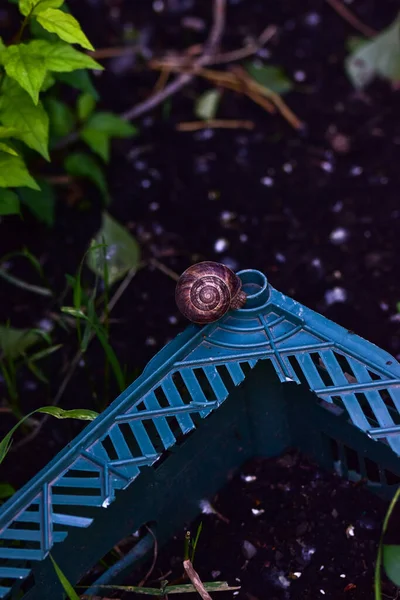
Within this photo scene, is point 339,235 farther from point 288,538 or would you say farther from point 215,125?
point 288,538

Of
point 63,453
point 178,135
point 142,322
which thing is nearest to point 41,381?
point 142,322

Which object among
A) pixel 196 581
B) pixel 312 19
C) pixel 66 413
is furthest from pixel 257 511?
pixel 312 19

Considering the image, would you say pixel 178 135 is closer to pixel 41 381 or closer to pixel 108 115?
pixel 108 115

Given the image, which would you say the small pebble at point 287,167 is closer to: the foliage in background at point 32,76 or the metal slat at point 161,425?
the foliage in background at point 32,76

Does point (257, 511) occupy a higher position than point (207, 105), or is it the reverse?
point (207, 105)

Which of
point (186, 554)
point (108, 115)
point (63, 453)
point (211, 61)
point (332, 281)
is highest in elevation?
point (211, 61)

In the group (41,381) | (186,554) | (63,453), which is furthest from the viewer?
(41,381)

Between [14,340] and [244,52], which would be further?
[244,52]

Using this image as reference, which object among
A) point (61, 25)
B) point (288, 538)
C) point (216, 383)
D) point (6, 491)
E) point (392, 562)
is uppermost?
point (61, 25)
